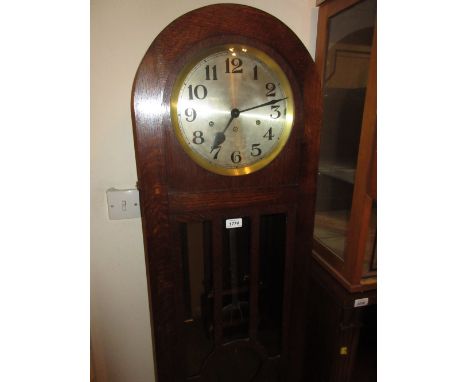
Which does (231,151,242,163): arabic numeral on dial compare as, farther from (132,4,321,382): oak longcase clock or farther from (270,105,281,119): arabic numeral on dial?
(270,105,281,119): arabic numeral on dial

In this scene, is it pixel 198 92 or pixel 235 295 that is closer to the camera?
pixel 198 92

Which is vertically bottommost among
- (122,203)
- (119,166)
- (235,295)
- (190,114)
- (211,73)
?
(235,295)

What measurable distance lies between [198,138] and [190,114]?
0.06 m

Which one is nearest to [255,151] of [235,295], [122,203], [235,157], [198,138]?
[235,157]

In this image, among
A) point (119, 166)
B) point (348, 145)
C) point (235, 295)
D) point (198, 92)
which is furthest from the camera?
point (348, 145)

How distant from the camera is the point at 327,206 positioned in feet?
4.31

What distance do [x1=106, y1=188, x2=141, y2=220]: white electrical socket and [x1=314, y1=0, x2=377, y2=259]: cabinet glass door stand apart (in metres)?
0.79

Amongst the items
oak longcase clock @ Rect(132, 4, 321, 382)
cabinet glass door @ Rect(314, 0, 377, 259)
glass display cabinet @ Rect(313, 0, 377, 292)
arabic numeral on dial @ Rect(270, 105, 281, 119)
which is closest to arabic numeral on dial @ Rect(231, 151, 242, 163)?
oak longcase clock @ Rect(132, 4, 321, 382)

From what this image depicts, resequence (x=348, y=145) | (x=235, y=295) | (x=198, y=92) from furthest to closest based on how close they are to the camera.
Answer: (x=348, y=145)
(x=235, y=295)
(x=198, y=92)

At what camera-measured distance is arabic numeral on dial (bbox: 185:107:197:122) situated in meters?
0.69

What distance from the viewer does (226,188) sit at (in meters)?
0.74

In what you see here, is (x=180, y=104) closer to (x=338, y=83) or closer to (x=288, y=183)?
(x=288, y=183)

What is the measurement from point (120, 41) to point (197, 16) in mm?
415

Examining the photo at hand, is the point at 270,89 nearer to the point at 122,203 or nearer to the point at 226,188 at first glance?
the point at 226,188
